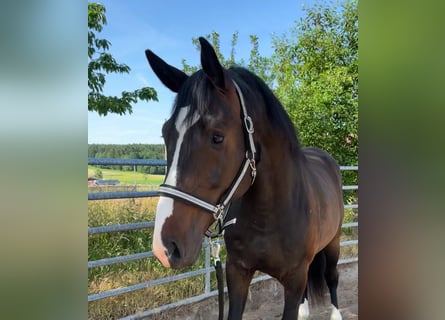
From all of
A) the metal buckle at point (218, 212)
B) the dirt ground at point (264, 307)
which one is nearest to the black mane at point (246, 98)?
the metal buckle at point (218, 212)

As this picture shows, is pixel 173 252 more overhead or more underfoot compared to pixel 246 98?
more underfoot

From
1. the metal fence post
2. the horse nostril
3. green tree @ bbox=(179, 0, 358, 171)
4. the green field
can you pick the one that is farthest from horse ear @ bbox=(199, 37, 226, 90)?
green tree @ bbox=(179, 0, 358, 171)

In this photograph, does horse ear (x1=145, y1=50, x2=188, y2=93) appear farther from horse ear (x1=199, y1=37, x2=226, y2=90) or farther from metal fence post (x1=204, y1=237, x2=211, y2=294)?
metal fence post (x1=204, y1=237, x2=211, y2=294)

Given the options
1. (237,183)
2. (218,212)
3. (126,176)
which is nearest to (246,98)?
(237,183)

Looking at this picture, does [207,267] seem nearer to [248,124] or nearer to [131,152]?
[131,152]

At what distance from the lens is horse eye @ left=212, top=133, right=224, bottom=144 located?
3.47 ft

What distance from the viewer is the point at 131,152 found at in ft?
8.22

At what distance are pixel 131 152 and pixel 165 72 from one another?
1.36 m

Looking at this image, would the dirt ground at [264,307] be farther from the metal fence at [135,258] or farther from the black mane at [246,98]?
the black mane at [246,98]

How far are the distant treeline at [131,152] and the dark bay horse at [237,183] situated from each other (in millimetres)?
1104
